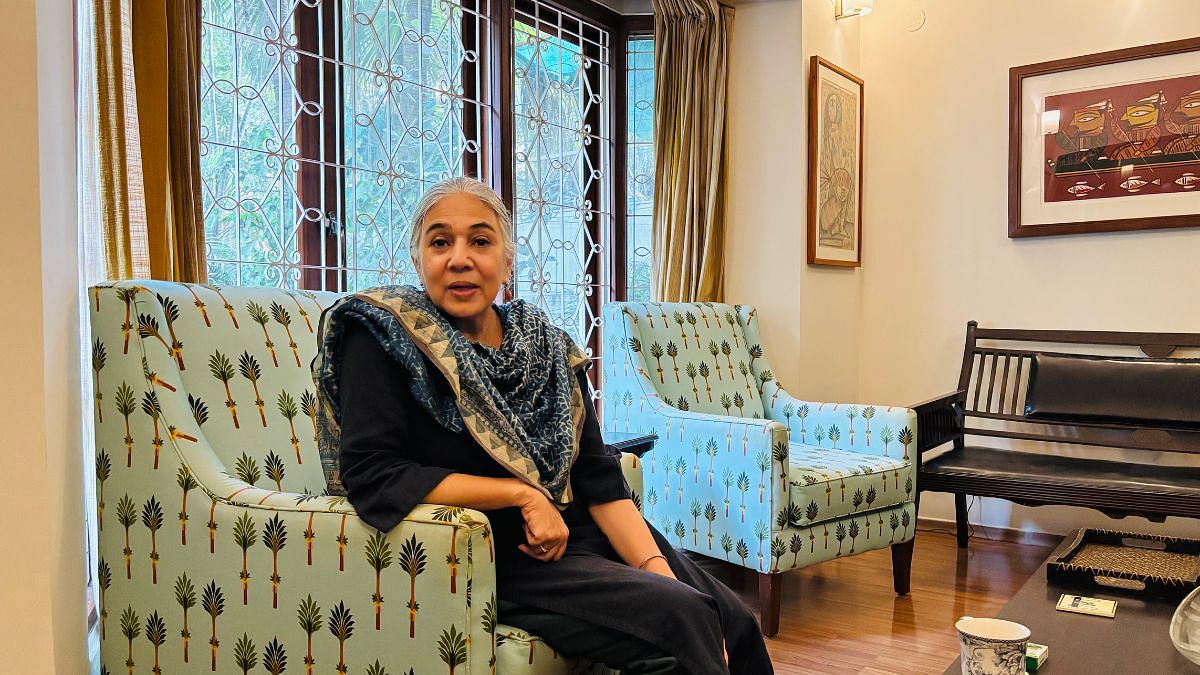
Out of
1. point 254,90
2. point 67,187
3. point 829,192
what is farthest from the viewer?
point 829,192

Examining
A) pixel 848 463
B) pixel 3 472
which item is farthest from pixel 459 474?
pixel 848 463

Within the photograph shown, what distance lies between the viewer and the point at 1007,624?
56.3 inches

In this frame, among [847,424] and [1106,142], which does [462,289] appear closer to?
[847,424]

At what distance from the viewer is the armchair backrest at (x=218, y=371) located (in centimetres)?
158

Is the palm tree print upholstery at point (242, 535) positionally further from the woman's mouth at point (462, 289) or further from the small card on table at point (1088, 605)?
the small card on table at point (1088, 605)

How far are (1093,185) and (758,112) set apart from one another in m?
1.32

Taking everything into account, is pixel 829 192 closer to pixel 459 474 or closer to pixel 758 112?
pixel 758 112

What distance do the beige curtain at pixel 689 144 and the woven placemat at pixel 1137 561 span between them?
1.85 meters

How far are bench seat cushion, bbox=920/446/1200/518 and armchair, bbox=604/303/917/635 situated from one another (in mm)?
284

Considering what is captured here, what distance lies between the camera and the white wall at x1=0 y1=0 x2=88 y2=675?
129 cm

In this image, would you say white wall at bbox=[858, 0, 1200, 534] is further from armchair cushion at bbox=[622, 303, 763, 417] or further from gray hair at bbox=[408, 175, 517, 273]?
gray hair at bbox=[408, 175, 517, 273]

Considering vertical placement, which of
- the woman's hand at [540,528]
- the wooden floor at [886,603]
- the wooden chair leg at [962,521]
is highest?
the woman's hand at [540,528]

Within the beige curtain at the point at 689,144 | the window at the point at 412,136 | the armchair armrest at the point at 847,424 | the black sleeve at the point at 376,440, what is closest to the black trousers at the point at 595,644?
the black sleeve at the point at 376,440

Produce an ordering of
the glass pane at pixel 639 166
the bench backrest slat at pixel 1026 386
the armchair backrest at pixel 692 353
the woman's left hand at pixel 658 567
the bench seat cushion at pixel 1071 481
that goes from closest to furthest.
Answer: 1. the woman's left hand at pixel 658 567
2. the bench seat cushion at pixel 1071 481
3. the armchair backrest at pixel 692 353
4. the bench backrest slat at pixel 1026 386
5. the glass pane at pixel 639 166
